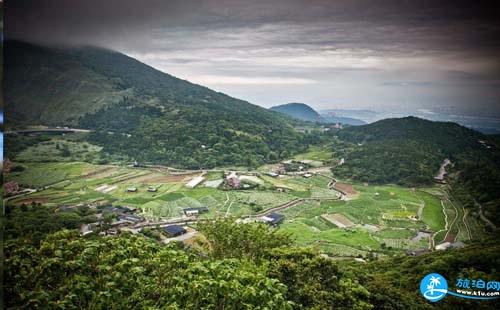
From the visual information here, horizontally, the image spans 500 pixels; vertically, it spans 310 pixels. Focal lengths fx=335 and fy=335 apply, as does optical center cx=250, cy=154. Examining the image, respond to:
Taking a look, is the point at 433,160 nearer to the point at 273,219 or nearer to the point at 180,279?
the point at 273,219

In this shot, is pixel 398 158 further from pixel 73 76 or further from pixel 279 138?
pixel 73 76

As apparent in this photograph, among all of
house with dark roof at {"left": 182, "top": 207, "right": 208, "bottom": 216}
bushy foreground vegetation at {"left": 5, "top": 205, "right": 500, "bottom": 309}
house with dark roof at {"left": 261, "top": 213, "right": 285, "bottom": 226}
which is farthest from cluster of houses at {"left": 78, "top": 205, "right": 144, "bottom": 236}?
bushy foreground vegetation at {"left": 5, "top": 205, "right": 500, "bottom": 309}

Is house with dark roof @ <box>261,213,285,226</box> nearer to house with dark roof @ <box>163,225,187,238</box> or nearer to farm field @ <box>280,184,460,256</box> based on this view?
farm field @ <box>280,184,460,256</box>

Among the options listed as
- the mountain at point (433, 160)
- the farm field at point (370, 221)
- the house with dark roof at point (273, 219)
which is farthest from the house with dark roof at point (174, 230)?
the mountain at point (433, 160)

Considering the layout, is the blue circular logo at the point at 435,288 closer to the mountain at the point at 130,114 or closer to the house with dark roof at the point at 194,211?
the house with dark roof at the point at 194,211

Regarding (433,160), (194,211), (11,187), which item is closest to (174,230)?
(194,211)

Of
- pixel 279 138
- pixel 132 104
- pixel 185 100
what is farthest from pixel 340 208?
pixel 185 100
